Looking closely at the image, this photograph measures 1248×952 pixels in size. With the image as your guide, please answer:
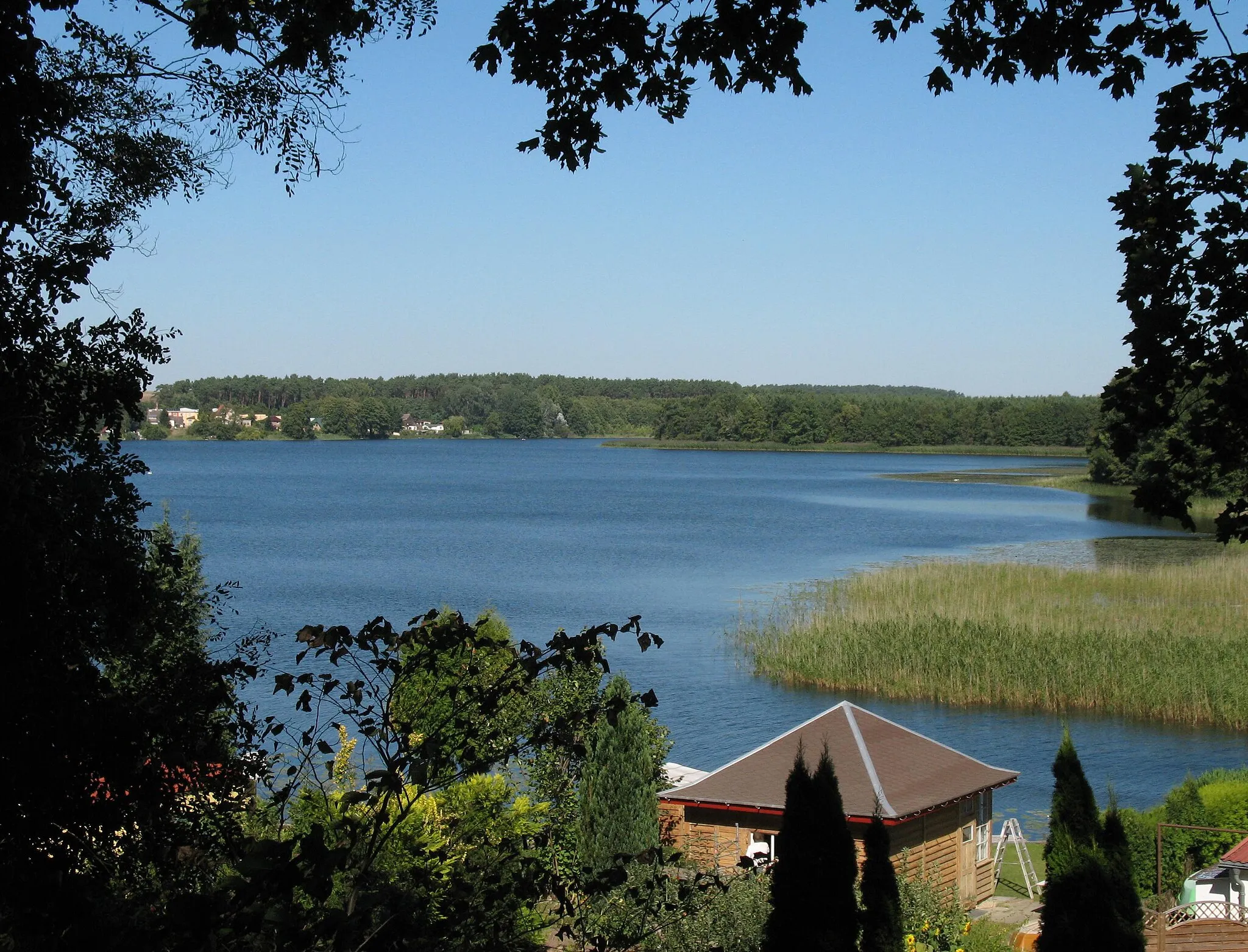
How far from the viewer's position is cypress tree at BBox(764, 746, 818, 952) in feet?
23.1

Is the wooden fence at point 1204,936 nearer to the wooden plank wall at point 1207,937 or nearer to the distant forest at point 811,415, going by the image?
the wooden plank wall at point 1207,937

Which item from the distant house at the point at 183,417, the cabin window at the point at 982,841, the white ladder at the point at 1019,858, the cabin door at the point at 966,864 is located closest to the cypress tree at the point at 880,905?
the cabin door at the point at 966,864

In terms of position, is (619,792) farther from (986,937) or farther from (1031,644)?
(1031,644)

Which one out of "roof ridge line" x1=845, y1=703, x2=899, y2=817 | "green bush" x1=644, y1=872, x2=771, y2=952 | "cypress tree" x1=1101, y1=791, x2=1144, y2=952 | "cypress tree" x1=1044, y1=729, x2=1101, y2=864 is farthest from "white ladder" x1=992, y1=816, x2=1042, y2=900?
"cypress tree" x1=1101, y1=791, x2=1144, y2=952

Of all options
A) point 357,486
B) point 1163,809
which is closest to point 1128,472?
point 357,486

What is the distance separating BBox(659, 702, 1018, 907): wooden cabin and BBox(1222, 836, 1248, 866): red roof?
349 centimetres

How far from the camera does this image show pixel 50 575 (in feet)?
19.2

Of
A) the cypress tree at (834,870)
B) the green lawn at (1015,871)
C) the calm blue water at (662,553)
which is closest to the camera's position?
the cypress tree at (834,870)

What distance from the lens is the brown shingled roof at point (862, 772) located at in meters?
15.4

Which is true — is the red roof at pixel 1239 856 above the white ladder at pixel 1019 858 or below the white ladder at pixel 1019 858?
above

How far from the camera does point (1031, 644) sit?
92.8ft

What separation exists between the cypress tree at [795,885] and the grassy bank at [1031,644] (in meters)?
20.6

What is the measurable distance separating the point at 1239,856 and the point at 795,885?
7.81 metres

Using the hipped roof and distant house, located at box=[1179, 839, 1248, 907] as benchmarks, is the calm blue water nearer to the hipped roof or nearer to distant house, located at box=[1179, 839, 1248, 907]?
distant house, located at box=[1179, 839, 1248, 907]
